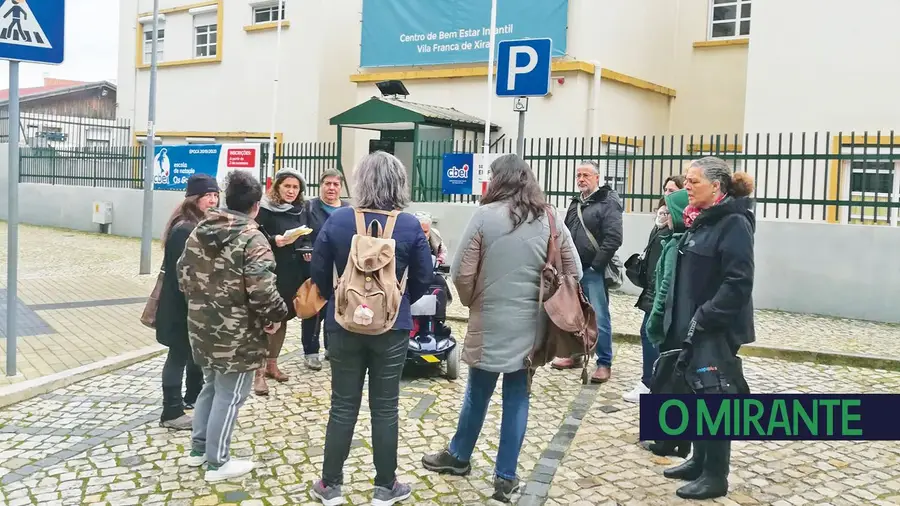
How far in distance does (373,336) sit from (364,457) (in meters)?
1.19

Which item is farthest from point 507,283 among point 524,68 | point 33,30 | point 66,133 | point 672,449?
point 66,133

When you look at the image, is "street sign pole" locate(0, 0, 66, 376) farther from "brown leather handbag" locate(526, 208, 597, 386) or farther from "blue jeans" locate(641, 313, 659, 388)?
"blue jeans" locate(641, 313, 659, 388)

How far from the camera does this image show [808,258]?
32.8 feet

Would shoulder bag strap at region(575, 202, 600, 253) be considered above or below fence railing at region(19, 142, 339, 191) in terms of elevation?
below

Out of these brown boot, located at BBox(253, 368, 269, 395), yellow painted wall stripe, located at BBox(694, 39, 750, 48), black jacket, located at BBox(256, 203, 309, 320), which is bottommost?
brown boot, located at BBox(253, 368, 269, 395)

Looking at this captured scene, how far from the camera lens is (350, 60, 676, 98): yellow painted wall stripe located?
15.3m

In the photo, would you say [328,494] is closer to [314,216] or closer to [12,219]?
[314,216]

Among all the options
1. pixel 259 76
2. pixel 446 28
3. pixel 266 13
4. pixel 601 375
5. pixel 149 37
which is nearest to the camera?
pixel 601 375

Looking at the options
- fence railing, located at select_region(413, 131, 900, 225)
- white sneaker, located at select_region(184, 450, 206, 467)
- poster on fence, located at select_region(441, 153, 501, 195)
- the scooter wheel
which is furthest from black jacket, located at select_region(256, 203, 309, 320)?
poster on fence, located at select_region(441, 153, 501, 195)

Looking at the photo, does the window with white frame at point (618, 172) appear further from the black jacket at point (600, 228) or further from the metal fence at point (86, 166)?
the metal fence at point (86, 166)

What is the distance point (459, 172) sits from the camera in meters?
12.8

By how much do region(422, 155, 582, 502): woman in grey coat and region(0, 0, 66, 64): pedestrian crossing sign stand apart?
3.96 meters

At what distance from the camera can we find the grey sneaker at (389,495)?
12.8 ft

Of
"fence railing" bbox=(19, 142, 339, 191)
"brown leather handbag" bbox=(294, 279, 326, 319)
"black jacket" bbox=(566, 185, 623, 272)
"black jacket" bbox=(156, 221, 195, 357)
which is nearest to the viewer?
"black jacket" bbox=(156, 221, 195, 357)
